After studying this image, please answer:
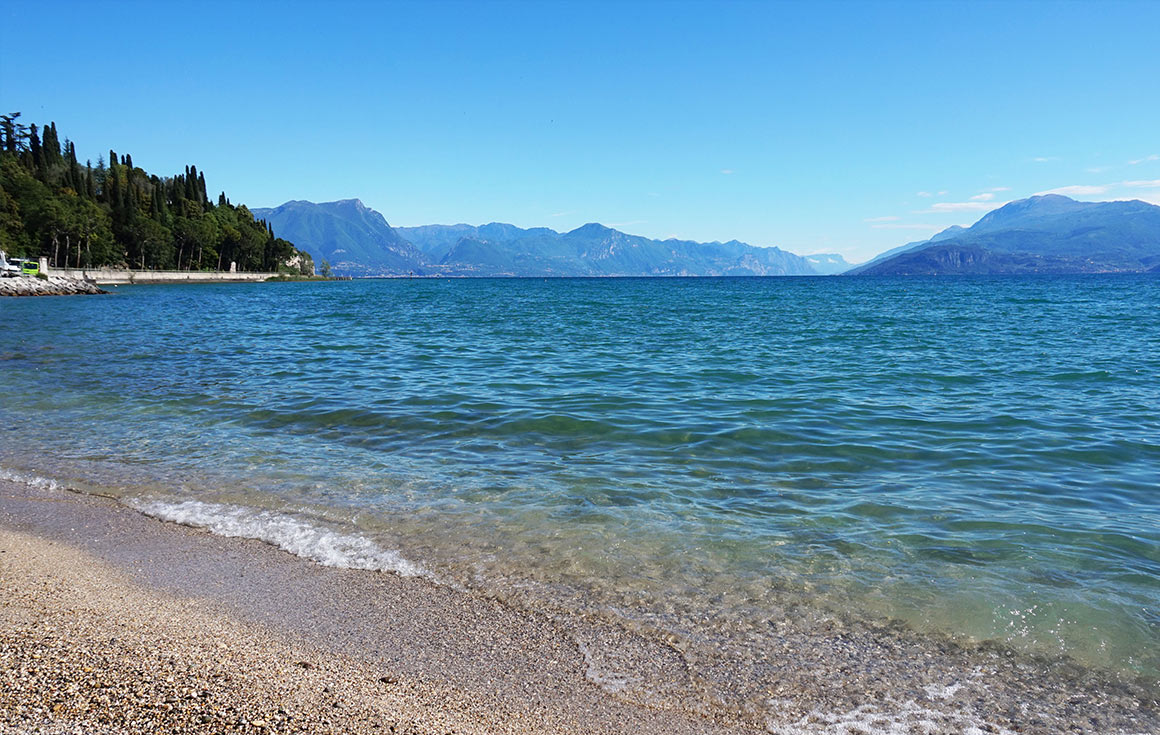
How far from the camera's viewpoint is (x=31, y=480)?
31.0 feet

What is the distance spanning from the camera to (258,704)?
3.91 m

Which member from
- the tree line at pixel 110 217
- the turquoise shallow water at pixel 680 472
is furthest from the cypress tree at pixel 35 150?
the turquoise shallow water at pixel 680 472

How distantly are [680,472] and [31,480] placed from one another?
9.15 meters

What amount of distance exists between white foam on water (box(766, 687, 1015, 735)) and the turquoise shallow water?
1317 millimetres

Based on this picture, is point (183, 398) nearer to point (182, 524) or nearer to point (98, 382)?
point (98, 382)

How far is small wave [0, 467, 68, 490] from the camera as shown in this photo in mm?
9191

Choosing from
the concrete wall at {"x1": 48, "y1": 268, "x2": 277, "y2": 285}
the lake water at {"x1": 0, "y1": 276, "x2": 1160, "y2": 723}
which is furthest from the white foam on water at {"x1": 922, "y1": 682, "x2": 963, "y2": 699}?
the concrete wall at {"x1": 48, "y1": 268, "x2": 277, "y2": 285}

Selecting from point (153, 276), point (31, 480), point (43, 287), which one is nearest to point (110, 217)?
point (153, 276)

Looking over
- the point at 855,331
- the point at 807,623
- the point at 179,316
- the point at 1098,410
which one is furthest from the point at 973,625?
the point at 179,316

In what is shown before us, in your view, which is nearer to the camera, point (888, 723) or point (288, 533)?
point (888, 723)

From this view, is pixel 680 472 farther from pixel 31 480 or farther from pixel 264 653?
pixel 31 480

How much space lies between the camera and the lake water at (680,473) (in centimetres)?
629

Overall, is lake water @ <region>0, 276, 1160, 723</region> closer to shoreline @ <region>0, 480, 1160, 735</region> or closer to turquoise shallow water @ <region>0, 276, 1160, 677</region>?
turquoise shallow water @ <region>0, 276, 1160, 677</region>

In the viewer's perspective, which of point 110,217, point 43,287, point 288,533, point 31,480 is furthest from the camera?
point 110,217
